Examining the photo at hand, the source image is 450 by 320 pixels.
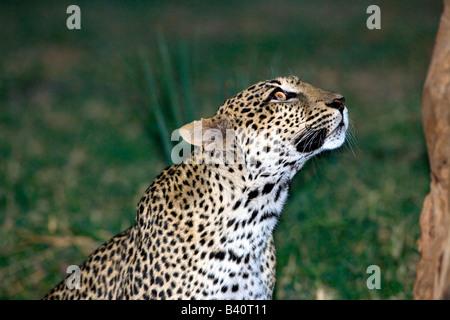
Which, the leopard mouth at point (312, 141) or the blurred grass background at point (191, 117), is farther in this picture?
the blurred grass background at point (191, 117)

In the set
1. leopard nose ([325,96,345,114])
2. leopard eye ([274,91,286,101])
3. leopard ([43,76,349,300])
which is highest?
leopard eye ([274,91,286,101])

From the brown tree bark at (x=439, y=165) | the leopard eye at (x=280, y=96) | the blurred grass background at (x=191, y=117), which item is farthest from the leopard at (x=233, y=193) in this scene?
the blurred grass background at (x=191, y=117)

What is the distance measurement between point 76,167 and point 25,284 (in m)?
2.65

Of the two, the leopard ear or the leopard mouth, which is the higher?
the leopard ear

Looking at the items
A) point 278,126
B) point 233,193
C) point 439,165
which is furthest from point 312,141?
point 439,165

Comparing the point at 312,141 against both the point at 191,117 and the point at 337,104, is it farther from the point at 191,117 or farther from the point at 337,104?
the point at 191,117

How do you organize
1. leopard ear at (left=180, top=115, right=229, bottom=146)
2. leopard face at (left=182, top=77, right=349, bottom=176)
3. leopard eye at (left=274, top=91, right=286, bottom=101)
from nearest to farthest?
leopard ear at (left=180, top=115, right=229, bottom=146) → leopard face at (left=182, top=77, right=349, bottom=176) → leopard eye at (left=274, top=91, right=286, bottom=101)

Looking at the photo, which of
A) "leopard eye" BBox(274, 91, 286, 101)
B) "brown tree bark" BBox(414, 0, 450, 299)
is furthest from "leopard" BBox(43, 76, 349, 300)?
"brown tree bark" BBox(414, 0, 450, 299)

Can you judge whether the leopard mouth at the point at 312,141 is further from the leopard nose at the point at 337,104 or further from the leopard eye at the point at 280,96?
the leopard eye at the point at 280,96

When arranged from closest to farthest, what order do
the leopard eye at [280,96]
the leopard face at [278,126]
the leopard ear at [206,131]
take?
the leopard ear at [206,131] → the leopard face at [278,126] → the leopard eye at [280,96]

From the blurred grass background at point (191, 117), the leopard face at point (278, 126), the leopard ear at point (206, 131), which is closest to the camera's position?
the leopard ear at point (206, 131)

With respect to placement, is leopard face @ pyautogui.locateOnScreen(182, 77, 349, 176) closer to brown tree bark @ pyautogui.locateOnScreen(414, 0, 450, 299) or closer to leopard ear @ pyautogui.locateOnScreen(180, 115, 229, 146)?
leopard ear @ pyautogui.locateOnScreen(180, 115, 229, 146)

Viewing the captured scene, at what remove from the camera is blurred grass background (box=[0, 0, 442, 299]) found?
525 cm

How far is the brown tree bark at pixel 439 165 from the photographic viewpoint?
362 cm
